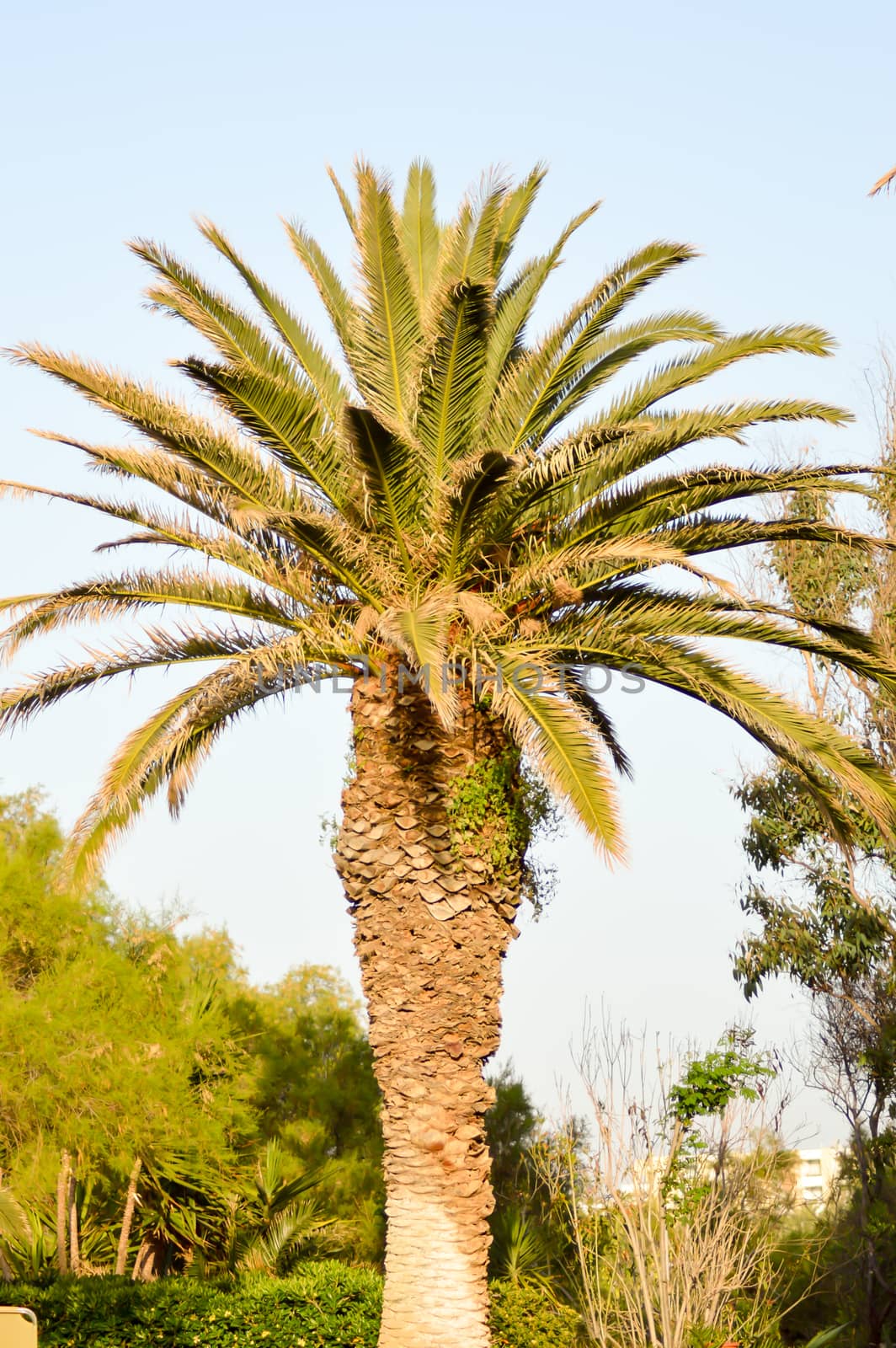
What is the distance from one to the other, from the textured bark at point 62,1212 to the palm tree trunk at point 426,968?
28.9 ft

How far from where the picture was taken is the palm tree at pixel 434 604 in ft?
32.5

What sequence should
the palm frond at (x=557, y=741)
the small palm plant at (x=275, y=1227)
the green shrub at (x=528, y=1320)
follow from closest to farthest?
the palm frond at (x=557, y=741) → the green shrub at (x=528, y=1320) → the small palm plant at (x=275, y=1227)

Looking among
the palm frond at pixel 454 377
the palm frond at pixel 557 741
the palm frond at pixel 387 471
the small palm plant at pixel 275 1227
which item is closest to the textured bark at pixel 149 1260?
the small palm plant at pixel 275 1227

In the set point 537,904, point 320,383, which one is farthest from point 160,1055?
point 320,383

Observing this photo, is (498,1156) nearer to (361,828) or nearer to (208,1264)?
(208,1264)

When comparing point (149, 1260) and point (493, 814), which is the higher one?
point (493, 814)

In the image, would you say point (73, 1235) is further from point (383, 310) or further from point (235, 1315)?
point (383, 310)

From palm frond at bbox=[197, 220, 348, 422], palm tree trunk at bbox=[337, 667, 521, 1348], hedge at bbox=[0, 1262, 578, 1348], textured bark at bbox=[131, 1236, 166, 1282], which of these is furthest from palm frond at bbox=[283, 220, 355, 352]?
textured bark at bbox=[131, 1236, 166, 1282]

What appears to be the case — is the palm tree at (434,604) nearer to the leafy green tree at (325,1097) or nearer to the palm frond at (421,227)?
the palm frond at (421,227)

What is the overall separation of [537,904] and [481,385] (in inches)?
239

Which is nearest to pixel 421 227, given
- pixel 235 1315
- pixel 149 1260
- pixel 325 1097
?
pixel 235 1315

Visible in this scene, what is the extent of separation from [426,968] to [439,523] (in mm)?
3445

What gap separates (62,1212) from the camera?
18047 millimetres

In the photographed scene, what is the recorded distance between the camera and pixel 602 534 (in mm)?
10867
